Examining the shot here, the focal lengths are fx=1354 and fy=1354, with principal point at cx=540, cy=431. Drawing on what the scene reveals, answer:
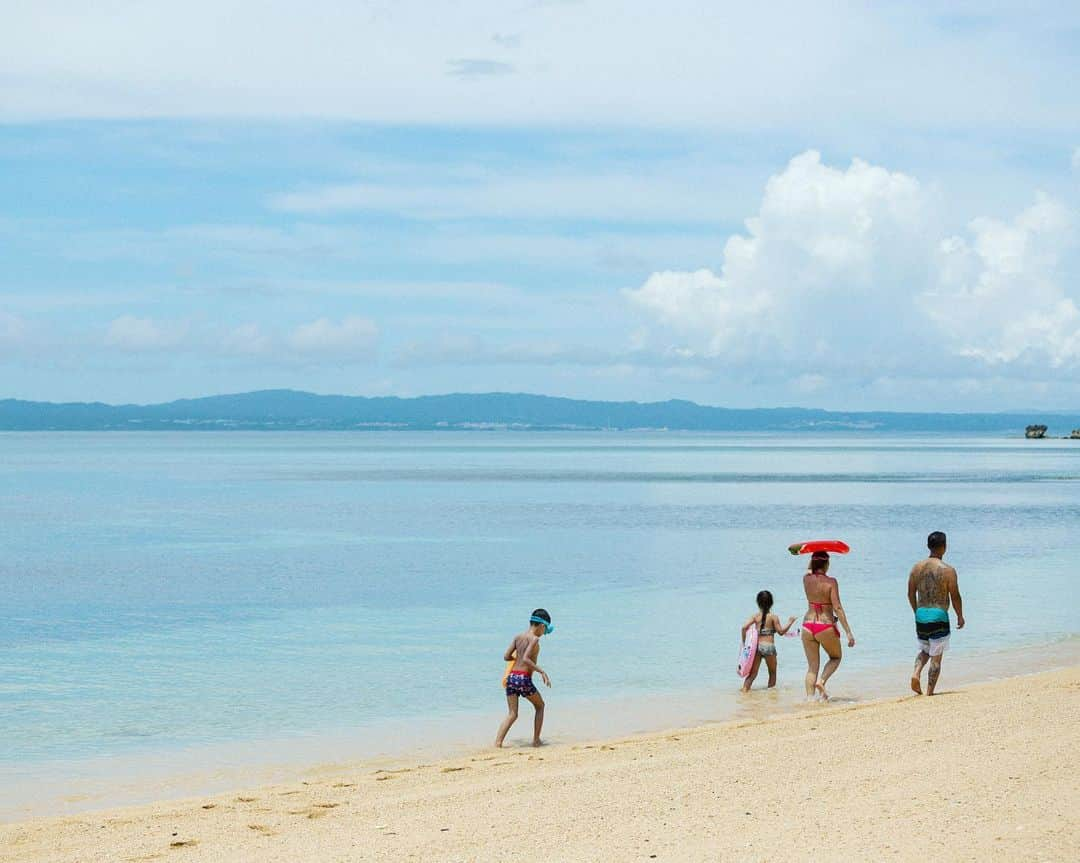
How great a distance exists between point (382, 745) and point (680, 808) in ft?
19.1

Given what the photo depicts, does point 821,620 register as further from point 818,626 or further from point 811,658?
point 811,658

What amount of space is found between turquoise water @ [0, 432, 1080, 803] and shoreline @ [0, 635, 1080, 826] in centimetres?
24

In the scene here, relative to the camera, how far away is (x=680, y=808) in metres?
9.47

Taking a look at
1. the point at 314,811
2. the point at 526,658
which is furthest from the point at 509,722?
the point at 314,811

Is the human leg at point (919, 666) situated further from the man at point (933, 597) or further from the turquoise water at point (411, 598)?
the turquoise water at point (411, 598)

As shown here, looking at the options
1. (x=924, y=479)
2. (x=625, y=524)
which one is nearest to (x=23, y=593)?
(x=625, y=524)

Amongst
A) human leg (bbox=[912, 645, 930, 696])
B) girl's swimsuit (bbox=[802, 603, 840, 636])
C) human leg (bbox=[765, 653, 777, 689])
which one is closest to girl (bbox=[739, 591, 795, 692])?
human leg (bbox=[765, 653, 777, 689])

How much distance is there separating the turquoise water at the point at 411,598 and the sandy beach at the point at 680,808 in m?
3.53

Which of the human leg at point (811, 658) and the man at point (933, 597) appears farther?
the human leg at point (811, 658)

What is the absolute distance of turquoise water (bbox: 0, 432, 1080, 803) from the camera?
55.6 feet

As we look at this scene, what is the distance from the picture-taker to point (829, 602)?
15477 mm

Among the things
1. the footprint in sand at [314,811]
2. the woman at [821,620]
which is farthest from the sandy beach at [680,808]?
the woman at [821,620]

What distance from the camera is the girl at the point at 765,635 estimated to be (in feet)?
54.6

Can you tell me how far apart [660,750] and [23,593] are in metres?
22.1
